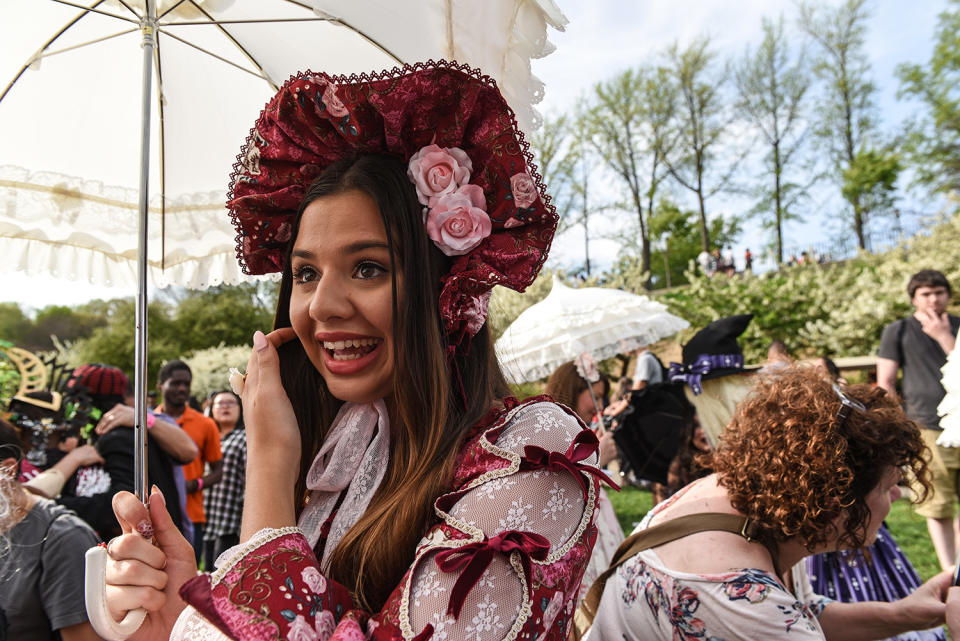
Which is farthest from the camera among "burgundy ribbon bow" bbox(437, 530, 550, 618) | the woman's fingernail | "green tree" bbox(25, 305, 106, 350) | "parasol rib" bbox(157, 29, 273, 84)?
"green tree" bbox(25, 305, 106, 350)

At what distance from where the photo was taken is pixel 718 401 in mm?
4359

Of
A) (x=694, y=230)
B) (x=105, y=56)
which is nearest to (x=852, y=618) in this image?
(x=105, y=56)

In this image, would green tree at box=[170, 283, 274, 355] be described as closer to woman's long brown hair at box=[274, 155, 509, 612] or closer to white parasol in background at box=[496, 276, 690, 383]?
white parasol in background at box=[496, 276, 690, 383]

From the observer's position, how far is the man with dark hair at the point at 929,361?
5.20 m

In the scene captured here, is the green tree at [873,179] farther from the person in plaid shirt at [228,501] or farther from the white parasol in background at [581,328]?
the person in plaid shirt at [228,501]

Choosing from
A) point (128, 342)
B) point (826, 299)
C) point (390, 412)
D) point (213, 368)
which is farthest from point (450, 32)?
point (128, 342)

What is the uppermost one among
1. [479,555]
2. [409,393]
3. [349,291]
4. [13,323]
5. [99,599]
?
[13,323]

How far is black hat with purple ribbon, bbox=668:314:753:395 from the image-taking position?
172 inches

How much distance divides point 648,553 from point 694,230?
38405 millimetres

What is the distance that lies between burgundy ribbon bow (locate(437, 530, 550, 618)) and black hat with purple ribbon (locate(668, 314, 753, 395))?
3470 mm

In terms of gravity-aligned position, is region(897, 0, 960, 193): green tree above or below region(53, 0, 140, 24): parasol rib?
above

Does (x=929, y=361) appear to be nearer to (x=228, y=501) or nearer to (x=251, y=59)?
(x=251, y=59)

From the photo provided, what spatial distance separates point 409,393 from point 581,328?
4718 millimetres

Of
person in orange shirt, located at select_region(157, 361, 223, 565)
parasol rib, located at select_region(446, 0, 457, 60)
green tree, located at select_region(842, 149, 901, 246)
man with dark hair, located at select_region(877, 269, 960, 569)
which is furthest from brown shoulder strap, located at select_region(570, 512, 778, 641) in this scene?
green tree, located at select_region(842, 149, 901, 246)
